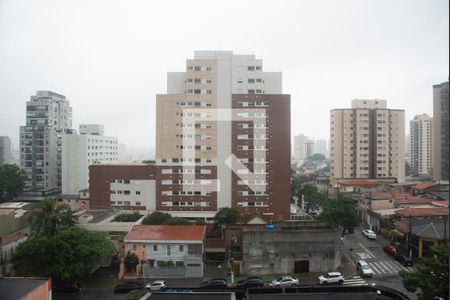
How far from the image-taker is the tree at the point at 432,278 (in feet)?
14.5

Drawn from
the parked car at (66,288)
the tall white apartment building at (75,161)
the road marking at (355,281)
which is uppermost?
the tall white apartment building at (75,161)

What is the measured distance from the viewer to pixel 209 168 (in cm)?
1144

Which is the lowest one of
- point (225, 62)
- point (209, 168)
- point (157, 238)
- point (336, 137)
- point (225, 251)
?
point (225, 251)

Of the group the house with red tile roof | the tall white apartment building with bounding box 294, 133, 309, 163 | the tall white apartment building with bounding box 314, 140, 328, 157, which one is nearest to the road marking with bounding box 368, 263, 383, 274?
the house with red tile roof

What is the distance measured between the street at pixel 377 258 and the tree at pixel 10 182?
525 inches

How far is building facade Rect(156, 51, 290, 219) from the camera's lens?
1132cm

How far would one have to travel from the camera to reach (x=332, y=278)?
6555mm

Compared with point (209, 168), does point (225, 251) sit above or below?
below

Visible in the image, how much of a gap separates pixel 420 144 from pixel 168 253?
20.5 meters

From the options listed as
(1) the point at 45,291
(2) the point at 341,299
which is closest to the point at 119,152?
(1) the point at 45,291

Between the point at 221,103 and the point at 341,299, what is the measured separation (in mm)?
8289

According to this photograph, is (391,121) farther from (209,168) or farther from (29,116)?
(29,116)

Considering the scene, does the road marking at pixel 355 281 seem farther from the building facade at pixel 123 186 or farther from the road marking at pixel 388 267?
the building facade at pixel 123 186

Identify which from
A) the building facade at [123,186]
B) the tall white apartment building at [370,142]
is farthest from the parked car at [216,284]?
the tall white apartment building at [370,142]
